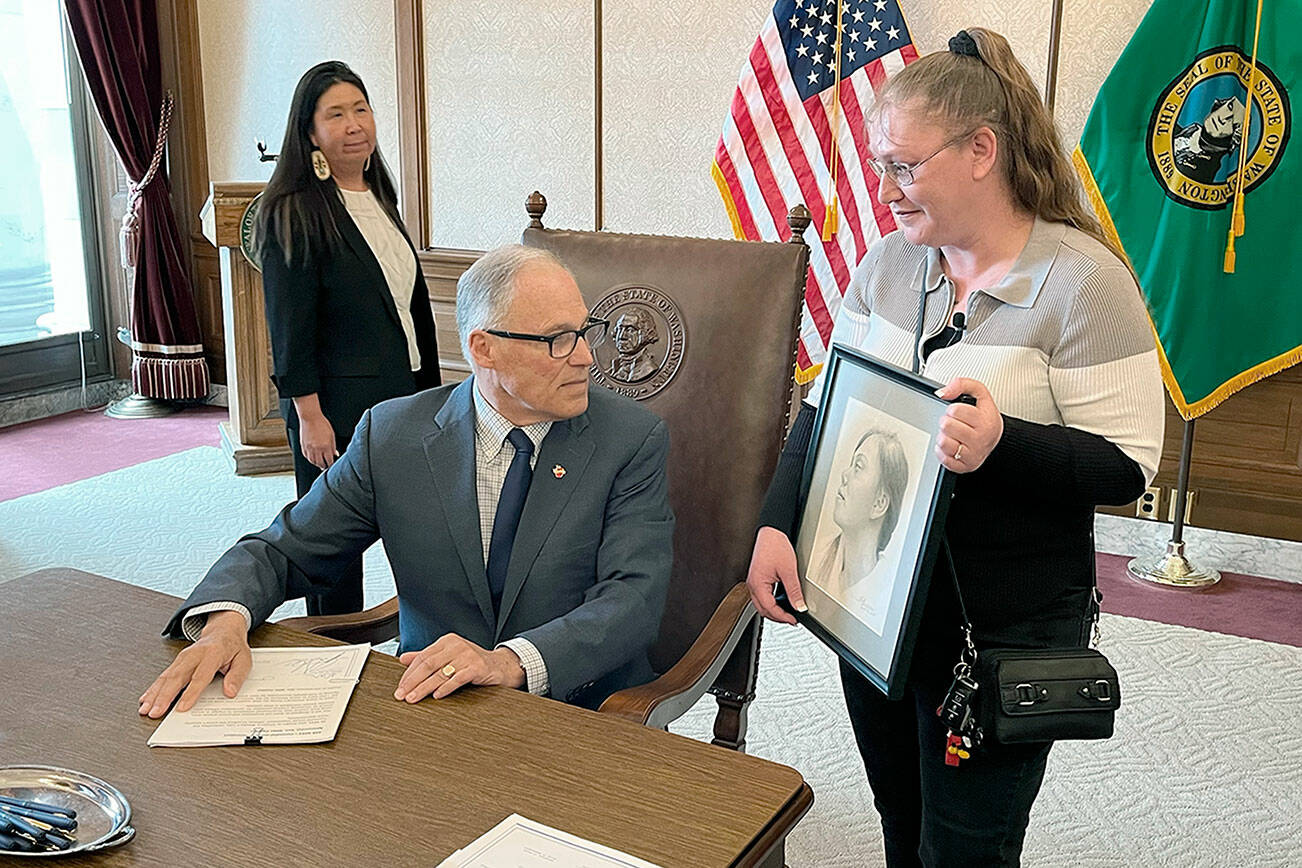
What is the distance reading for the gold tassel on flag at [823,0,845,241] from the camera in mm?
4117

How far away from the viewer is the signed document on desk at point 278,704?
4.55ft

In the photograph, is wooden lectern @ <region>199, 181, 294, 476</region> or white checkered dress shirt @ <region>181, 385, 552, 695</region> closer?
white checkered dress shirt @ <region>181, 385, 552, 695</region>

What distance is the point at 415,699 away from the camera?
4.84 ft

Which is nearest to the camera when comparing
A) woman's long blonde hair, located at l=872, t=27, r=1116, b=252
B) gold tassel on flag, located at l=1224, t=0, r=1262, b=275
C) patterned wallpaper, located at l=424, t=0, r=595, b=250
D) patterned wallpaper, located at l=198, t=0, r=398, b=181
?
woman's long blonde hair, located at l=872, t=27, r=1116, b=252

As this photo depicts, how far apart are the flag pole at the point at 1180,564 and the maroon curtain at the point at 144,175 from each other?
439 cm

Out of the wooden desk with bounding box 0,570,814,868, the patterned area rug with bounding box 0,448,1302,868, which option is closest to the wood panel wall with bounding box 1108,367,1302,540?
the patterned area rug with bounding box 0,448,1302,868

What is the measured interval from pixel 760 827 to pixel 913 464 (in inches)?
18.9

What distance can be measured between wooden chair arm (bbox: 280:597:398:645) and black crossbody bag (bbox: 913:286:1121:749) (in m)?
0.87

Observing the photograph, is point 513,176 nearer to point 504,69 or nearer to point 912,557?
point 504,69

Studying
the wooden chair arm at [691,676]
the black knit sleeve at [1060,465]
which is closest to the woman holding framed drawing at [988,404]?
the black knit sleeve at [1060,465]

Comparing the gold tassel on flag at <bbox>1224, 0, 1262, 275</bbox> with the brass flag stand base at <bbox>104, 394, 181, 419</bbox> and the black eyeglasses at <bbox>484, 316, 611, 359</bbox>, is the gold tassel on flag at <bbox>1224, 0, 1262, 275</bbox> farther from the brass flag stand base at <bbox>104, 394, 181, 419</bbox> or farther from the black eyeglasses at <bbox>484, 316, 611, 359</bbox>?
the brass flag stand base at <bbox>104, 394, 181, 419</bbox>

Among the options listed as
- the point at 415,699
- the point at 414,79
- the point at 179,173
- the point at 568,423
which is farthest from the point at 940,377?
the point at 179,173

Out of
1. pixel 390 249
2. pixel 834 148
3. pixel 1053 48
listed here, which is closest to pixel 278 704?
pixel 390 249

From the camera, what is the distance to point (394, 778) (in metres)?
1.30
